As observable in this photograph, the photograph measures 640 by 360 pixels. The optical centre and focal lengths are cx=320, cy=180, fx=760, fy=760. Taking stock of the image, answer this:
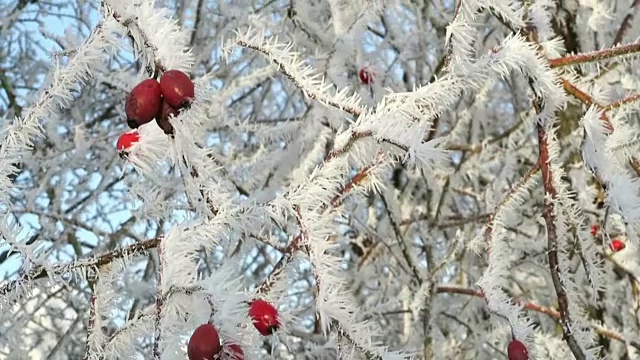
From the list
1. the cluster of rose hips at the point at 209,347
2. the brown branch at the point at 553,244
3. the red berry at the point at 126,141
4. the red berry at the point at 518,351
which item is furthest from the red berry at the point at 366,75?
the cluster of rose hips at the point at 209,347

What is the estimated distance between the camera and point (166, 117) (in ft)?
2.92

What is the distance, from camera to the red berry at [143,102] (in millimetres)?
858

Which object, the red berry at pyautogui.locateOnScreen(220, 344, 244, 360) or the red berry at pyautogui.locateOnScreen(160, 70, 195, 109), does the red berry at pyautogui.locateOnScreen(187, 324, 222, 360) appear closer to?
the red berry at pyautogui.locateOnScreen(220, 344, 244, 360)

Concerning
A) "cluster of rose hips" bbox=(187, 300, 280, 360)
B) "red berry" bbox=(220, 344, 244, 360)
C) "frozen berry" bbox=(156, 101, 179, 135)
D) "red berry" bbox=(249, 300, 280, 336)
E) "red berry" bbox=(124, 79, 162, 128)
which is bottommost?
"red berry" bbox=(249, 300, 280, 336)

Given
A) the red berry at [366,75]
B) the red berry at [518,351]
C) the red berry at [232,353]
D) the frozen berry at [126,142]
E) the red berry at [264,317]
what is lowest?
the red berry at [518,351]

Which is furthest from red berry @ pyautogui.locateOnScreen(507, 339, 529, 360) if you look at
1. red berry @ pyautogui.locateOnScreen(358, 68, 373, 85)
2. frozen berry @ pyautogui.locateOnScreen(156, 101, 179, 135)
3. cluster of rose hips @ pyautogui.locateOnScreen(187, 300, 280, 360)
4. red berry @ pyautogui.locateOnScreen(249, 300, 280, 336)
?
red berry @ pyautogui.locateOnScreen(358, 68, 373, 85)

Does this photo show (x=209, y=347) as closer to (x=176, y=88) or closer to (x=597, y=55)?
(x=176, y=88)

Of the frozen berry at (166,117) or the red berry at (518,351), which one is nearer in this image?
the frozen berry at (166,117)

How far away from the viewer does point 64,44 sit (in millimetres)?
2076

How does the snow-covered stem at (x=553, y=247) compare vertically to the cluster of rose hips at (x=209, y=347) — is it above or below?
below

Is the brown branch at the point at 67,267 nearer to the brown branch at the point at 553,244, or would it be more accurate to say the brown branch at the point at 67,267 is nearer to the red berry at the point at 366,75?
the brown branch at the point at 553,244

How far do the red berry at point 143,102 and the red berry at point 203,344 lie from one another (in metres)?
0.25

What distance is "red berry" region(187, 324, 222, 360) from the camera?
0.77 m

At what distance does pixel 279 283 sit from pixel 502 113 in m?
3.47
